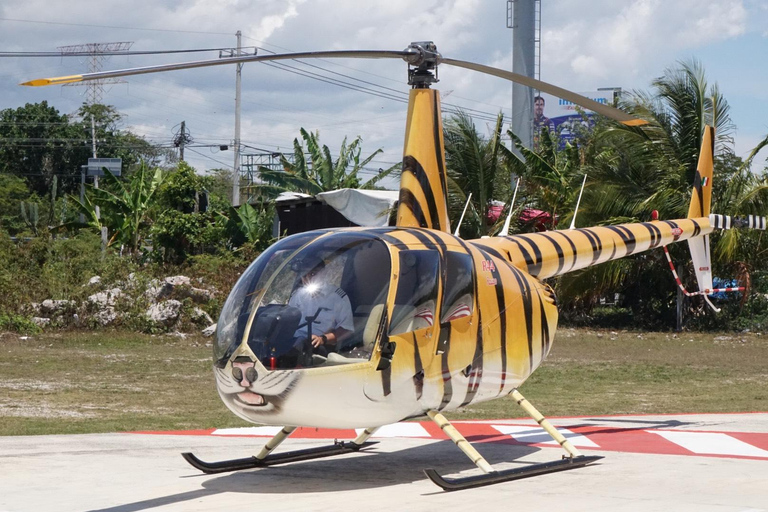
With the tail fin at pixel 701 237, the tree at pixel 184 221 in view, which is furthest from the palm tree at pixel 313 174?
the tail fin at pixel 701 237

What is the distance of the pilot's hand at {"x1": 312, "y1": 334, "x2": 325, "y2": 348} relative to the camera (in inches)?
251

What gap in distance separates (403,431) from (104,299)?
1404 cm

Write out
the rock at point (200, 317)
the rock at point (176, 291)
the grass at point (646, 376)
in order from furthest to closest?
the rock at point (176, 291), the rock at point (200, 317), the grass at point (646, 376)

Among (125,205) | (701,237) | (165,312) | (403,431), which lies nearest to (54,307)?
(165,312)

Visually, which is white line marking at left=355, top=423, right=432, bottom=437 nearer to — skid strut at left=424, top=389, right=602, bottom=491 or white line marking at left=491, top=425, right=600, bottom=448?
white line marking at left=491, top=425, right=600, bottom=448

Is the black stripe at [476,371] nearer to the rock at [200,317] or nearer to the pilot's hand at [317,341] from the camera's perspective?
the pilot's hand at [317,341]

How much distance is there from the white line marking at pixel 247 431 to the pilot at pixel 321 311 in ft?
13.5

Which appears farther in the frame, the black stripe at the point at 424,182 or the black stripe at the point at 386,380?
the black stripe at the point at 424,182

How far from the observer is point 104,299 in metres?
22.5

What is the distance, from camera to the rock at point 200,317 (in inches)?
885

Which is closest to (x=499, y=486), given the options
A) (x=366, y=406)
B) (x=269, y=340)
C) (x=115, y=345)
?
(x=366, y=406)

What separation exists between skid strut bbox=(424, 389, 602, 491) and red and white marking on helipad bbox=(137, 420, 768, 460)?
1365 mm

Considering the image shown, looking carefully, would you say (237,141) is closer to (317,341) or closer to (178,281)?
(178,281)

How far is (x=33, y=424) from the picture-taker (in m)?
11.1
